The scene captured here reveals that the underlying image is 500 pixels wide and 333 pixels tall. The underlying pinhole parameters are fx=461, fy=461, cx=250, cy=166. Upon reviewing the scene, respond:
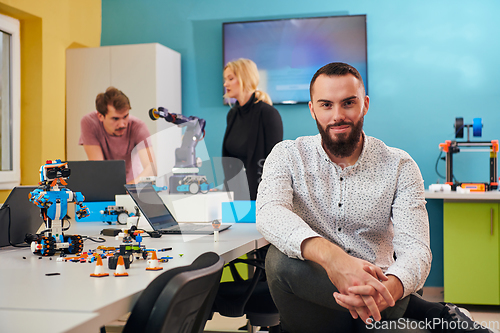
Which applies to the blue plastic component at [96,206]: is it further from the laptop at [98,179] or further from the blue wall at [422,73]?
the blue wall at [422,73]

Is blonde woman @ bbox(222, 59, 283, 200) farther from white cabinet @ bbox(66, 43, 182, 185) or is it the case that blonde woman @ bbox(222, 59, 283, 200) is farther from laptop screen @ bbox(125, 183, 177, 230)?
laptop screen @ bbox(125, 183, 177, 230)

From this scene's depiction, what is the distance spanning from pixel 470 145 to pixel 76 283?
126 inches

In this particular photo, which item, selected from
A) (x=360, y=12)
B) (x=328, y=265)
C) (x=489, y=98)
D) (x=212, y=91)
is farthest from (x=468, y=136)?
(x=328, y=265)

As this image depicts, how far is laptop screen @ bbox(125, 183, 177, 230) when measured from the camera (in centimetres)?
→ 168

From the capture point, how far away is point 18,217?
1.51 m

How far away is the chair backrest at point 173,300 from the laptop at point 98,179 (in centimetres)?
136

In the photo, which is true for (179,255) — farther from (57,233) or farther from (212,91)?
(212,91)

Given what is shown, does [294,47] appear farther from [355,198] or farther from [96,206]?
[355,198]

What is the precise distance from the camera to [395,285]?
108cm

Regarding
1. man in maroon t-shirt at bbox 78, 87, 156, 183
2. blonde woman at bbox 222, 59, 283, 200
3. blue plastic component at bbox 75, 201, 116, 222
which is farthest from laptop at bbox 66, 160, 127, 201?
man in maroon t-shirt at bbox 78, 87, 156, 183

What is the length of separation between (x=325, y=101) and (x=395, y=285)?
1.78ft

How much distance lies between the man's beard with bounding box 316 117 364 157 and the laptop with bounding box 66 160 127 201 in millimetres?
1178

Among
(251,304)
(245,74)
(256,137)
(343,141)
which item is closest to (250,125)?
(256,137)

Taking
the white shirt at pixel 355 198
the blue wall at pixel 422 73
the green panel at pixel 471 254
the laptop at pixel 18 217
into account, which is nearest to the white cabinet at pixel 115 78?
the blue wall at pixel 422 73
